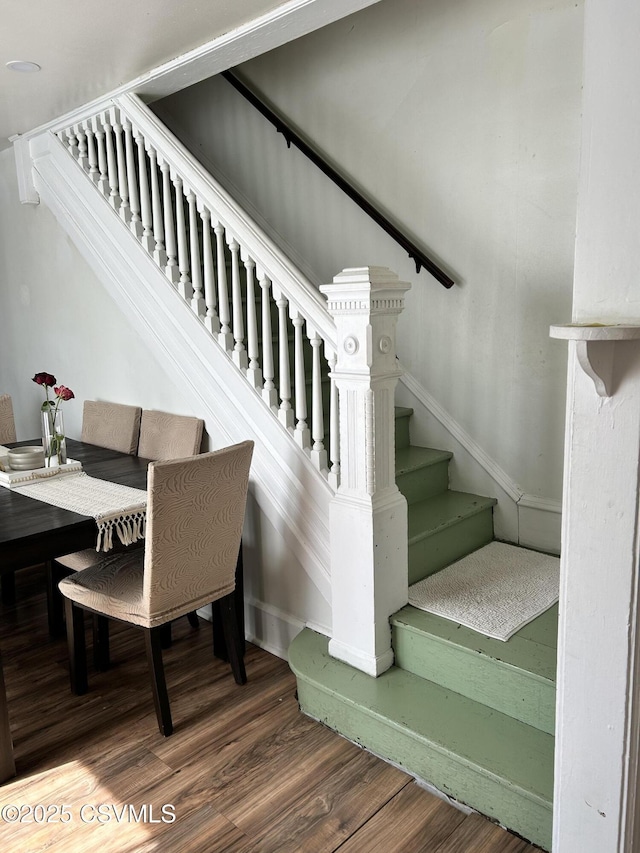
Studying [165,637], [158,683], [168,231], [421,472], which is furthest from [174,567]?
[168,231]

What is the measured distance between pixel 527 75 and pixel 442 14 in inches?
21.7

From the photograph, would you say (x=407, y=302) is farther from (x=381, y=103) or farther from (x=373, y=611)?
(x=373, y=611)

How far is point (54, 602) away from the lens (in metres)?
3.10

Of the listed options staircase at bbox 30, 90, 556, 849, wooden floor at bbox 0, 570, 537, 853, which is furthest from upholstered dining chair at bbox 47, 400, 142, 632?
staircase at bbox 30, 90, 556, 849

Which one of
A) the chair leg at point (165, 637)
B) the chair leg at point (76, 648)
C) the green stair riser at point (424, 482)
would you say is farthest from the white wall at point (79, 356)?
the chair leg at point (76, 648)

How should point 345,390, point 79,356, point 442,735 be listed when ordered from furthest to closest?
point 79,356
point 345,390
point 442,735

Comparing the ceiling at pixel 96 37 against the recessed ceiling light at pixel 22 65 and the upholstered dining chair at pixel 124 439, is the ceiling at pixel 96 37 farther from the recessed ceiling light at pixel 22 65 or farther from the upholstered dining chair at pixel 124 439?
the upholstered dining chair at pixel 124 439

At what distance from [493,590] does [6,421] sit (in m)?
2.87

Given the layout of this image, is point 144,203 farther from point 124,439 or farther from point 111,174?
point 124,439

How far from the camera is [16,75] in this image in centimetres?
293

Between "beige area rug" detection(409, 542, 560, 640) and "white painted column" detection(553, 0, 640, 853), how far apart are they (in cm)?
69

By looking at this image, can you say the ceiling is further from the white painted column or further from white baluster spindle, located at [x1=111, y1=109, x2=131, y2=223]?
the white painted column

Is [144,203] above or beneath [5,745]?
above

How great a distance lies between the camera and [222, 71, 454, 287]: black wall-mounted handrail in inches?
121
